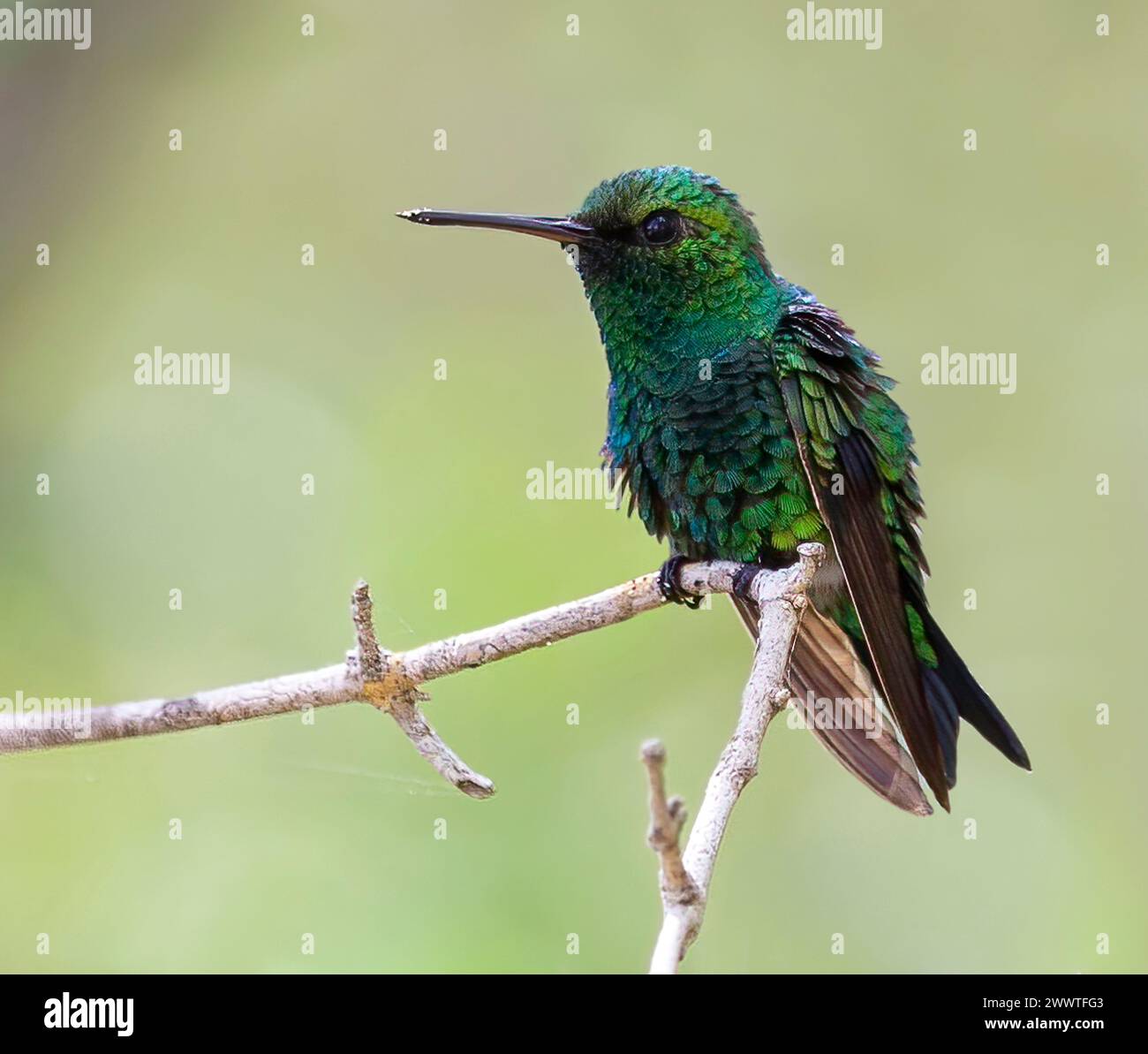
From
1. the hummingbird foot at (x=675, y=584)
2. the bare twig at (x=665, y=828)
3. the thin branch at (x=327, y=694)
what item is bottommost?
the bare twig at (x=665, y=828)

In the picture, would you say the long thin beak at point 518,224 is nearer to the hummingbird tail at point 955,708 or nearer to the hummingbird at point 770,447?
the hummingbird at point 770,447

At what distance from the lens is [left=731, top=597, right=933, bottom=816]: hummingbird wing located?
14.4 ft

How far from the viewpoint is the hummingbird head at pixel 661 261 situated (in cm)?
439

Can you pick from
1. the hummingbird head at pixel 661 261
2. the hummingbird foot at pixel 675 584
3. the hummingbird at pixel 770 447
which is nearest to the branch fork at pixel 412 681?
the hummingbird foot at pixel 675 584

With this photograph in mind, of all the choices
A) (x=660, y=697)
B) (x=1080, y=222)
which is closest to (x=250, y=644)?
(x=660, y=697)

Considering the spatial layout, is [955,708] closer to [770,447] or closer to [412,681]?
[770,447]

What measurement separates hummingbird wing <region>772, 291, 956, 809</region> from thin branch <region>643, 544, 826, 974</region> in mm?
516

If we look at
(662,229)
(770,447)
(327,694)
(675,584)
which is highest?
(662,229)

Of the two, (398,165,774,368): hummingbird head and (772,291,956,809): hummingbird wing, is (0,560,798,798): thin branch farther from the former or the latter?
(398,165,774,368): hummingbird head

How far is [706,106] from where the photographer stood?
8.79m

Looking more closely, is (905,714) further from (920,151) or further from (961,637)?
(920,151)

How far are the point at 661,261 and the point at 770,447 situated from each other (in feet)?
2.44

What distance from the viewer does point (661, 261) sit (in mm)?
4402

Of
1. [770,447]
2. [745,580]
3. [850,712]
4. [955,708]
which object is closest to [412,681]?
[745,580]
